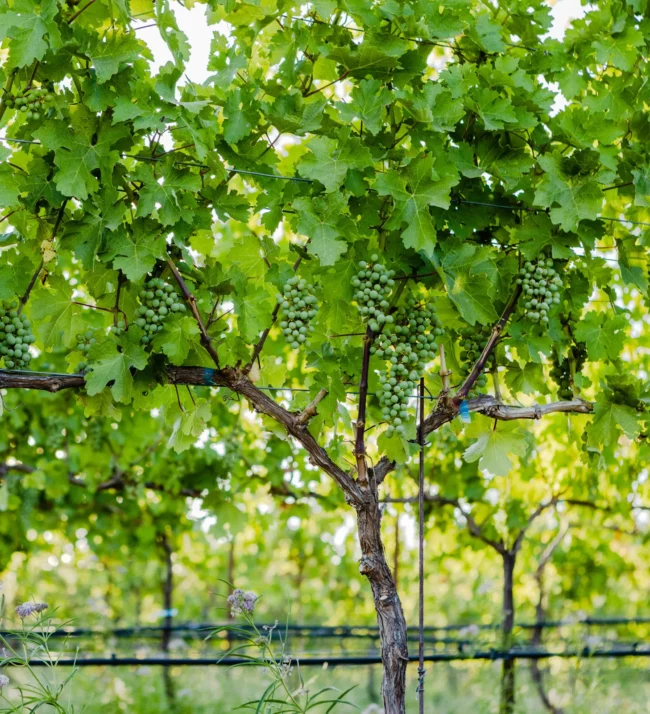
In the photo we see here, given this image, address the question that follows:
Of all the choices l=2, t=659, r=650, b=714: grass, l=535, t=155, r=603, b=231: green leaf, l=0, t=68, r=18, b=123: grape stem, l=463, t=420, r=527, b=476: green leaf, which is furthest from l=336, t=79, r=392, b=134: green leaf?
l=2, t=659, r=650, b=714: grass

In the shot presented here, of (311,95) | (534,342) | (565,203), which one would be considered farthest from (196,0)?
(534,342)

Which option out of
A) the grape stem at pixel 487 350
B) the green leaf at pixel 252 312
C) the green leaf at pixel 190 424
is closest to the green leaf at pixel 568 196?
the grape stem at pixel 487 350

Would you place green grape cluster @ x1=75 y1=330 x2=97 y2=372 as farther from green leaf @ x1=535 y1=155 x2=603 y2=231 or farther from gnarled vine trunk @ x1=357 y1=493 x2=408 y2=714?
green leaf @ x1=535 y1=155 x2=603 y2=231

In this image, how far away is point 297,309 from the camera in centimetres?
210

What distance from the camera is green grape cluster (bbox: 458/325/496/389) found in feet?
7.86

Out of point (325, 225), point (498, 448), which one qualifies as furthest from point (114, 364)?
point (498, 448)

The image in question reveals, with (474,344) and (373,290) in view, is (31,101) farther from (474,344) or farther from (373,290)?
(474,344)

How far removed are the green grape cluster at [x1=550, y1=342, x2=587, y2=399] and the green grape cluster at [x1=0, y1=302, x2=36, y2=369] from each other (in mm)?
1560

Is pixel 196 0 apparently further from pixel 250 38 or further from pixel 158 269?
pixel 158 269

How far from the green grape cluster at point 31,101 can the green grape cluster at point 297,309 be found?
0.73 m

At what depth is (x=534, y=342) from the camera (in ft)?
7.64

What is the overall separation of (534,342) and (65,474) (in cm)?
308

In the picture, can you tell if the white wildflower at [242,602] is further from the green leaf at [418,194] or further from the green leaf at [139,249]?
the green leaf at [418,194]

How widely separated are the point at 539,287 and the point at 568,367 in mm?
512
